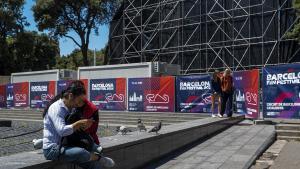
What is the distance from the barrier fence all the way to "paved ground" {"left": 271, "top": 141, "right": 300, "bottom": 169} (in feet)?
14.3

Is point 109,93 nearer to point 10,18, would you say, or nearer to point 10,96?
point 10,96

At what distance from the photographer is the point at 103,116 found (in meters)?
20.4

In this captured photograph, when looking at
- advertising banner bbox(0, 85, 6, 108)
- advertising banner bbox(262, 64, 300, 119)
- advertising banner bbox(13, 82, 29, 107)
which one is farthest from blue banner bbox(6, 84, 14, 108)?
advertising banner bbox(262, 64, 300, 119)

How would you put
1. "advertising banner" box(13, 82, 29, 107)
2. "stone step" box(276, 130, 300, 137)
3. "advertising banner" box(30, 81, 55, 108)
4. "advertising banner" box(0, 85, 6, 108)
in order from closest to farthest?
"stone step" box(276, 130, 300, 137) → "advertising banner" box(30, 81, 55, 108) → "advertising banner" box(13, 82, 29, 107) → "advertising banner" box(0, 85, 6, 108)

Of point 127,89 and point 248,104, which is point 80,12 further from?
Answer: point 248,104

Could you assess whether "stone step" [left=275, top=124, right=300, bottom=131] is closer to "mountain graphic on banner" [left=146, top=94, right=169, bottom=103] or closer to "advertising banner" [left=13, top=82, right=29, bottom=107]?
"mountain graphic on banner" [left=146, top=94, right=169, bottom=103]

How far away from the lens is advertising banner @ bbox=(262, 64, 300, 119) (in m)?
14.7

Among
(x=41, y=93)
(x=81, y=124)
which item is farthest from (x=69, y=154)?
(x=41, y=93)

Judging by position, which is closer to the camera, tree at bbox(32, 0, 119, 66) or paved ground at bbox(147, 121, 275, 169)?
paved ground at bbox(147, 121, 275, 169)

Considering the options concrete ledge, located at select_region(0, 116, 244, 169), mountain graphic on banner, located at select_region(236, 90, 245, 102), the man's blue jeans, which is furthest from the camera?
mountain graphic on banner, located at select_region(236, 90, 245, 102)

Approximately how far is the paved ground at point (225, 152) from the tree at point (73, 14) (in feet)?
125

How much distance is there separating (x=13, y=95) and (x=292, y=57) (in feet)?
57.4

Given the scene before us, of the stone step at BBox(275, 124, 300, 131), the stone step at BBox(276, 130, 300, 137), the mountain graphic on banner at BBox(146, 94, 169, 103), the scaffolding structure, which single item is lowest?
the stone step at BBox(276, 130, 300, 137)

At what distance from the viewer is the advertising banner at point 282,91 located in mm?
14719
